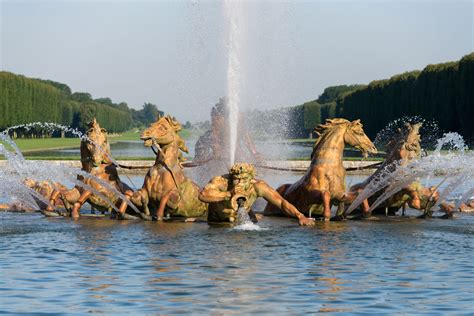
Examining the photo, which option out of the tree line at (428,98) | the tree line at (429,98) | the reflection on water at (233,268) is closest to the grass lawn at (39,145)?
the tree line at (428,98)

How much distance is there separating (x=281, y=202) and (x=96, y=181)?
356 cm

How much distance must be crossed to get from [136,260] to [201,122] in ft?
33.6

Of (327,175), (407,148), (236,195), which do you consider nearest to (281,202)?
(236,195)

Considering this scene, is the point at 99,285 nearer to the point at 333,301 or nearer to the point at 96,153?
the point at 333,301

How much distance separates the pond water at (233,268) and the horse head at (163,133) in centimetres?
153

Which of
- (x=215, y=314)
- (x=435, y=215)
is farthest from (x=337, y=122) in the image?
(x=215, y=314)

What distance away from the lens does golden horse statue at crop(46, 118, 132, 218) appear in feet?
57.1

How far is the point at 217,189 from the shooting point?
616 inches

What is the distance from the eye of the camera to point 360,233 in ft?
48.8

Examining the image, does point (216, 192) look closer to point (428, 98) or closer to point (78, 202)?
point (78, 202)

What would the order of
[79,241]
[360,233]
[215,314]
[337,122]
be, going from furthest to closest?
[337,122] → [360,233] → [79,241] → [215,314]

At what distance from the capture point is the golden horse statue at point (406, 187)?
706 inches

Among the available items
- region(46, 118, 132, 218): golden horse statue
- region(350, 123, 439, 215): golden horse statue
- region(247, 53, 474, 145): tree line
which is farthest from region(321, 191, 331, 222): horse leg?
region(247, 53, 474, 145): tree line

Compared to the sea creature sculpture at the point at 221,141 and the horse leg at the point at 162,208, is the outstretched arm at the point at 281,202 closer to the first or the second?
the horse leg at the point at 162,208
